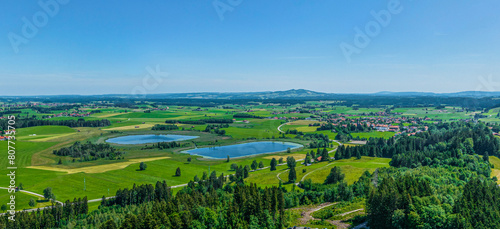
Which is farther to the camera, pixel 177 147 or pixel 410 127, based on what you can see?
pixel 410 127

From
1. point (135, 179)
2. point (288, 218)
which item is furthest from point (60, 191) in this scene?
point (288, 218)

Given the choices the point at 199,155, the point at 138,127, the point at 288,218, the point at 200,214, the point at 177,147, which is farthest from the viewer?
the point at 138,127

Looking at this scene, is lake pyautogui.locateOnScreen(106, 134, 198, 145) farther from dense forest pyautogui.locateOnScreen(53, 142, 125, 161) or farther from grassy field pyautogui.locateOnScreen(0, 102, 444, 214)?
dense forest pyautogui.locateOnScreen(53, 142, 125, 161)

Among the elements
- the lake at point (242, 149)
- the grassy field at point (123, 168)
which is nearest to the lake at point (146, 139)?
the grassy field at point (123, 168)

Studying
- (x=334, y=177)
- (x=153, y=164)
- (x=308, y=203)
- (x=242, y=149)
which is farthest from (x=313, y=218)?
(x=242, y=149)

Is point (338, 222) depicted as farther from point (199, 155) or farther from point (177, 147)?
point (177, 147)

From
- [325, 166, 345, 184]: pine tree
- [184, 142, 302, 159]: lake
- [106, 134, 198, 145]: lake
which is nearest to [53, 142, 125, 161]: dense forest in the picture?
[106, 134, 198, 145]: lake

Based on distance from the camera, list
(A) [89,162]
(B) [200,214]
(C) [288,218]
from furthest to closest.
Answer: (A) [89,162]
(C) [288,218]
(B) [200,214]

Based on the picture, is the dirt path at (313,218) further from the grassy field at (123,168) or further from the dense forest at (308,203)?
the grassy field at (123,168)
